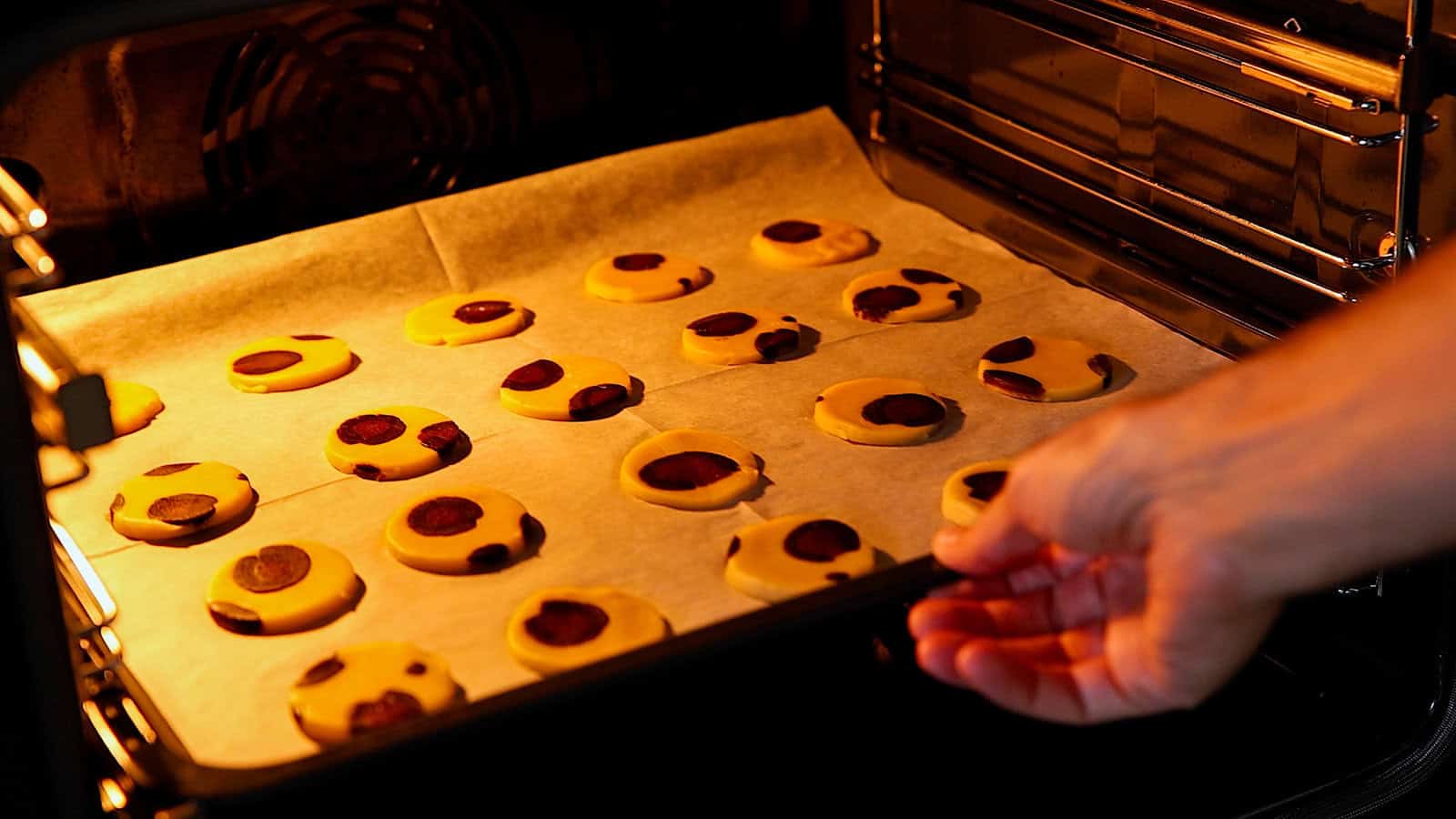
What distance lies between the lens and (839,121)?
6.35 ft

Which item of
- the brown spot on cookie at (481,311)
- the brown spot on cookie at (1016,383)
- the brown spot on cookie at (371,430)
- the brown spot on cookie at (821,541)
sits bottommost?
the brown spot on cookie at (821,541)

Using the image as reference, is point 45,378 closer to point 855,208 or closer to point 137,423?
point 137,423

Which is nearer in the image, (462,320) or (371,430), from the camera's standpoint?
(371,430)

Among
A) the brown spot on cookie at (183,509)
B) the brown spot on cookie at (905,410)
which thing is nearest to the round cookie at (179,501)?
the brown spot on cookie at (183,509)

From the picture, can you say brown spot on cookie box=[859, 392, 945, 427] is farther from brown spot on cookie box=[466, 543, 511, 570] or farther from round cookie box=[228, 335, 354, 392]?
round cookie box=[228, 335, 354, 392]

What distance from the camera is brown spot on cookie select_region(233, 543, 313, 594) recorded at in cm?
126

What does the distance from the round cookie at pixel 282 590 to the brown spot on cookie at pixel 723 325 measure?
471 millimetres

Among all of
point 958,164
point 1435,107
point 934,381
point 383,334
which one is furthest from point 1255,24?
point 383,334

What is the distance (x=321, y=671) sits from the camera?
3.76ft

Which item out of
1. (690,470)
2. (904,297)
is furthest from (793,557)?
(904,297)

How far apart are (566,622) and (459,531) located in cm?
17

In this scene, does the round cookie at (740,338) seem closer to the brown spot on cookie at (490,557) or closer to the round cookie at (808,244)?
the round cookie at (808,244)

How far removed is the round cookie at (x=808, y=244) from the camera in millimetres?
1779

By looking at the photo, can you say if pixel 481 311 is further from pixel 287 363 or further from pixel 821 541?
pixel 821 541
